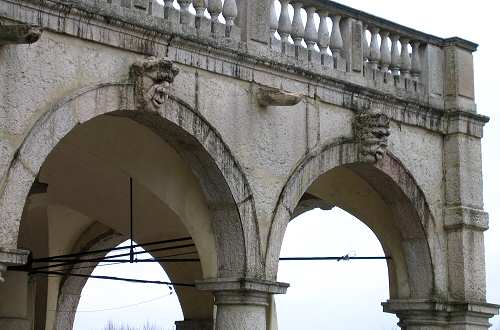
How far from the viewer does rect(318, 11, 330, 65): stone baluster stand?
13.2 metres

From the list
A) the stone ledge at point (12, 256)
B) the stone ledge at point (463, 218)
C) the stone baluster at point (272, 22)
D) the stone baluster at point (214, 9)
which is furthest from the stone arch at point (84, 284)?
the stone ledge at point (12, 256)

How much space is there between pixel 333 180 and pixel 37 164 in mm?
5064

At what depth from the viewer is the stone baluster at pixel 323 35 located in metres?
13.2

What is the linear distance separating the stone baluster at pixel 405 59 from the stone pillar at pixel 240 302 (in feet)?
11.8

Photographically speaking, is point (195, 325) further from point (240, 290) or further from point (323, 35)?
point (323, 35)

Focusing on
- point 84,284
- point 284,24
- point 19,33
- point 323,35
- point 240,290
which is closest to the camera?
point 19,33

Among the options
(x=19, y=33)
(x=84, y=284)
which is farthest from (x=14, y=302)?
(x=19, y=33)

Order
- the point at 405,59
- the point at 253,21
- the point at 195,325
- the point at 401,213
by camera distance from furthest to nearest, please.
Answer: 1. the point at 195,325
2. the point at 405,59
3. the point at 401,213
4. the point at 253,21

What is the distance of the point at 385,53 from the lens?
14125mm

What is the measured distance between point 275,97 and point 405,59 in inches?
113

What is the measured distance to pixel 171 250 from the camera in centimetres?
1606

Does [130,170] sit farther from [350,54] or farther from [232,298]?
[350,54]

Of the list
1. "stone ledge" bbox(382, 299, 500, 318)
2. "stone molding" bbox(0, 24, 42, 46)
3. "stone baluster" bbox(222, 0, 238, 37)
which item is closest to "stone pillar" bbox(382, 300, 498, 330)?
"stone ledge" bbox(382, 299, 500, 318)

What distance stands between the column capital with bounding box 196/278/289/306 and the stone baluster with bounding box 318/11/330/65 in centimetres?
264
